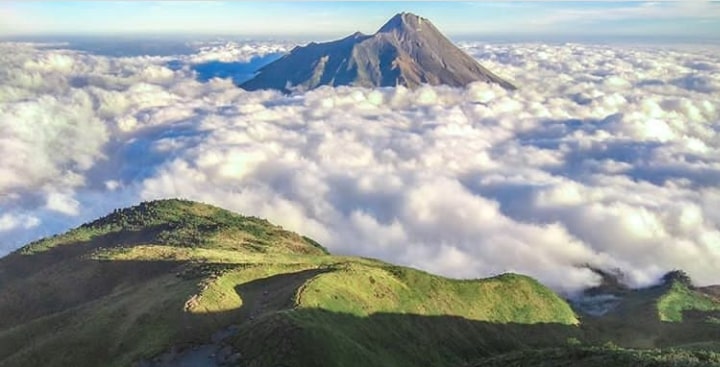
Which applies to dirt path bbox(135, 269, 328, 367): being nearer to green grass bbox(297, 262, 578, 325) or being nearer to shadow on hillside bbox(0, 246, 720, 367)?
shadow on hillside bbox(0, 246, 720, 367)

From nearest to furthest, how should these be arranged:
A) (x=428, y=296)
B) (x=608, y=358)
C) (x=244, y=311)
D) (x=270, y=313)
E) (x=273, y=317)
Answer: (x=608, y=358) < (x=273, y=317) < (x=270, y=313) < (x=244, y=311) < (x=428, y=296)

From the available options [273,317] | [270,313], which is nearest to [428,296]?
[270,313]

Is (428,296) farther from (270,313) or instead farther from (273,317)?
(273,317)

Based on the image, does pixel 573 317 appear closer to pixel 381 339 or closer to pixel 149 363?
pixel 381 339

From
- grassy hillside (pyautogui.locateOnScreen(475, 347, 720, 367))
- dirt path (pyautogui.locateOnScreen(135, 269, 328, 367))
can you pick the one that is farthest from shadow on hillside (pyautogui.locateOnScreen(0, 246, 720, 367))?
grassy hillside (pyautogui.locateOnScreen(475, 347, 720, 367))

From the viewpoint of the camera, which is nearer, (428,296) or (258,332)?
(258,332)

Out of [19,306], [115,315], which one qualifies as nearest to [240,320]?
[115,315]
